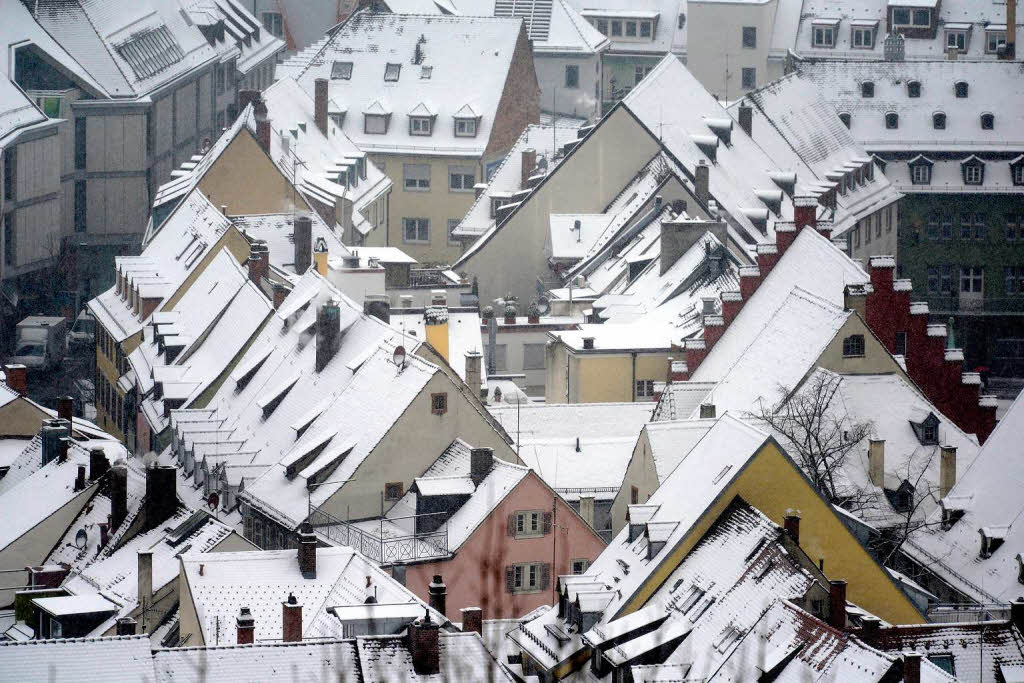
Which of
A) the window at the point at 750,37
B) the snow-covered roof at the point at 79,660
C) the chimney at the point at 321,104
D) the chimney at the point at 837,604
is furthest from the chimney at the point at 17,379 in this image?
the window at the point at 750,37

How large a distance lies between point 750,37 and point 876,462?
80.0 m

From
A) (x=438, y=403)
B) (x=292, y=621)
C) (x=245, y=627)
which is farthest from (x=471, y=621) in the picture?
(x=438, y=403)

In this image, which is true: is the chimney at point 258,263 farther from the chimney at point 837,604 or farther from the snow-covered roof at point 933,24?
the snow-covered roof at point 933,24

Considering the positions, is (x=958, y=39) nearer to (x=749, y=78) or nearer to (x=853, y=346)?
(x=749, y=78)

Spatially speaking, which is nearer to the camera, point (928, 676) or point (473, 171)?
point (928, 676)

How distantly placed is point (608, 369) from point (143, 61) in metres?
50.3

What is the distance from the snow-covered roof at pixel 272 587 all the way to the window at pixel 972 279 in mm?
65040

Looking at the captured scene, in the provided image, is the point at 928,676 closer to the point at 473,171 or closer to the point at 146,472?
the point at 146,472

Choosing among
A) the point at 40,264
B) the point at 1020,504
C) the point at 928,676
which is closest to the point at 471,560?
the point at 1020,504

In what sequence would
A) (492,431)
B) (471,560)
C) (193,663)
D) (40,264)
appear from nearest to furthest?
(193,663)
(471,560)
(492,431)
(40,264)

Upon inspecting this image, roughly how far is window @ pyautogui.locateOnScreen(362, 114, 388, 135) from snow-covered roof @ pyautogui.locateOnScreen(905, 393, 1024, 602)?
→ 63.8 metres

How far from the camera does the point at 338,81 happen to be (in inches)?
5032

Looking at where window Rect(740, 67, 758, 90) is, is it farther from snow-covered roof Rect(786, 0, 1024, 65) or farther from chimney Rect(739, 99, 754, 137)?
chimney Rect(739, 99, 754, 137)

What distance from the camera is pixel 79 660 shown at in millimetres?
41781
